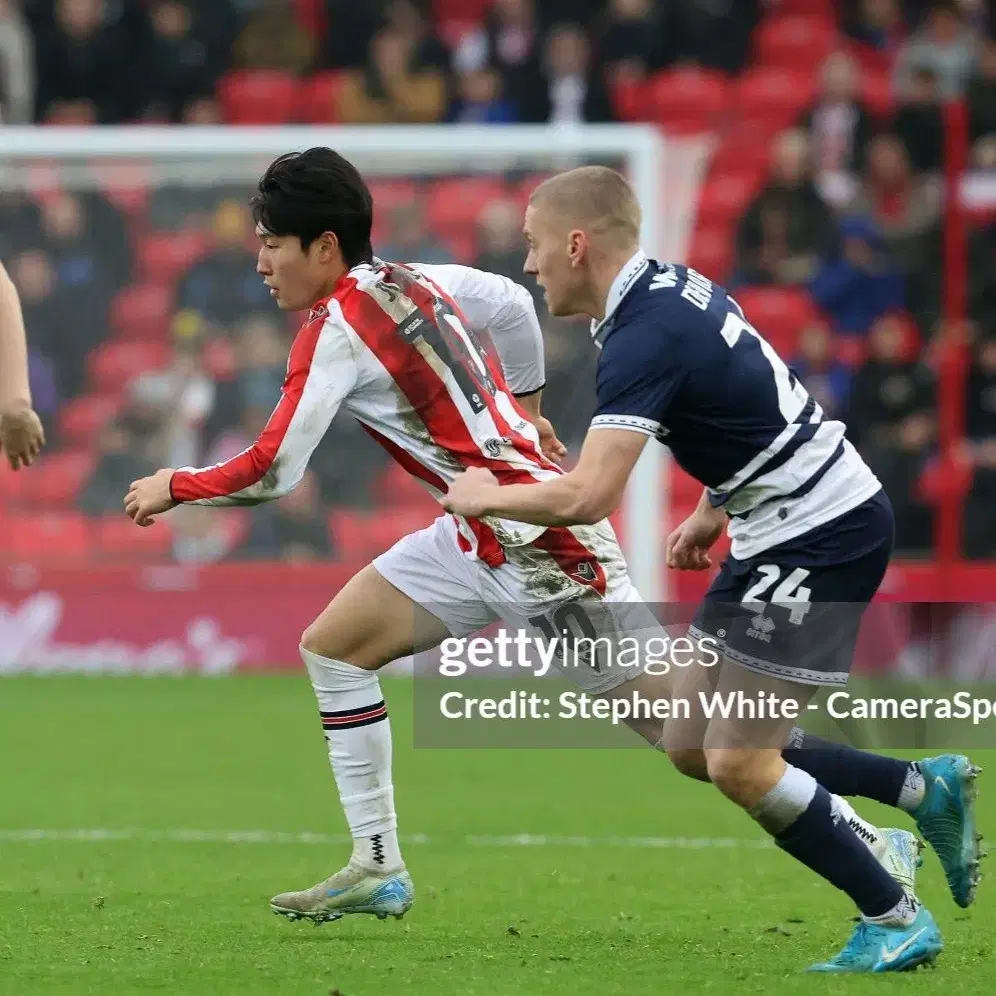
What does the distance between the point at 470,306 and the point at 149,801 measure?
3251 mm

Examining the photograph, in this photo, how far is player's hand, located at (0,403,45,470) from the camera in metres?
6.25

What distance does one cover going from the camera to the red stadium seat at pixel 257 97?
17.4 m

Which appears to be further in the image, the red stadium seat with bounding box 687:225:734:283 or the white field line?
the red stadium seat with bounding box 687:225:734:283

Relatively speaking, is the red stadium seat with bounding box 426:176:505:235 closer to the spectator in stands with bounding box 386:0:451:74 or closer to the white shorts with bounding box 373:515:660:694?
the spectator in stands with bounding box 386:0:451:74

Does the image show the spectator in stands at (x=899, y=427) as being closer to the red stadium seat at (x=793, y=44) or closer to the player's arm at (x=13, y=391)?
the red stadium seat at (x=793, y=44)

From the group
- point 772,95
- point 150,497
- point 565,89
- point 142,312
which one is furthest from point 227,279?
point 150,497

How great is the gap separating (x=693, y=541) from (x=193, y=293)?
25.9 ft

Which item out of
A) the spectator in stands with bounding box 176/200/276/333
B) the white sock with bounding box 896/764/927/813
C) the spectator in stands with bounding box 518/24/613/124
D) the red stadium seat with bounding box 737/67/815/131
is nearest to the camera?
the white sock with bounding box 896/764/927/813

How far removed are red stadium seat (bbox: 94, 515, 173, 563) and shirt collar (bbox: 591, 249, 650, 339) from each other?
808 centimetres

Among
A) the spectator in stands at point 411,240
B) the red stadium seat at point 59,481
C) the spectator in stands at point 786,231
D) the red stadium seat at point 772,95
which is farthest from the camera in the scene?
the red stadium seat at point 772,95

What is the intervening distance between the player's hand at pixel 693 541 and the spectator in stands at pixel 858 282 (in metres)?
7.69

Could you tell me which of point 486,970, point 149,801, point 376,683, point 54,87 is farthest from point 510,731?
point 54,87


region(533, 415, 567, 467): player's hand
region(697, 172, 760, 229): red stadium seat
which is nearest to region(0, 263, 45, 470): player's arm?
region(533, 415, 567, 467): player's hand

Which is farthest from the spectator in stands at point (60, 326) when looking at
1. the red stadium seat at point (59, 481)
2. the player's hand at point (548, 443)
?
the player's hand at point (548, 443)
